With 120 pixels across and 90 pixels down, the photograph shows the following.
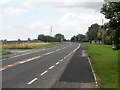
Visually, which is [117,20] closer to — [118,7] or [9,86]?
[118,7]

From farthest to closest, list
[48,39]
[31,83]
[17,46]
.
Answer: [48,39] < [17,46] < [31,83]

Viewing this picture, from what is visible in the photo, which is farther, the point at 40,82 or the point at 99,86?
the point at 40,82

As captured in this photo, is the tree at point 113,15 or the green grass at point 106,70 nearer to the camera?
the green grass at point 106,70

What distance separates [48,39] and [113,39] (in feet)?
306

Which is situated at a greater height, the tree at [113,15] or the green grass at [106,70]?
the tree at [113,15]

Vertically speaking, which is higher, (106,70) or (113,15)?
(113,15)

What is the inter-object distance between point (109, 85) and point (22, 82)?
404 centimetres

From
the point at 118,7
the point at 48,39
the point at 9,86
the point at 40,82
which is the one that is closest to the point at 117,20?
the point at 118,7

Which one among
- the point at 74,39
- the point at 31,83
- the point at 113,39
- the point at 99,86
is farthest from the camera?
the point at 74,39

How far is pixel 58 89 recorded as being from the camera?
7605 millimetres

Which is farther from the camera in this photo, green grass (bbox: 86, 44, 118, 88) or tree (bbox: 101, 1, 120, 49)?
tree (bbox: 101, 1, 120, 49)

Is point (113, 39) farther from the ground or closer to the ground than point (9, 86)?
farther from the ground

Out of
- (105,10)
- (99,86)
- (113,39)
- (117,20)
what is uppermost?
(105,10)

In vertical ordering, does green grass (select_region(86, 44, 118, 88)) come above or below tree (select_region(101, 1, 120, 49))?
below
